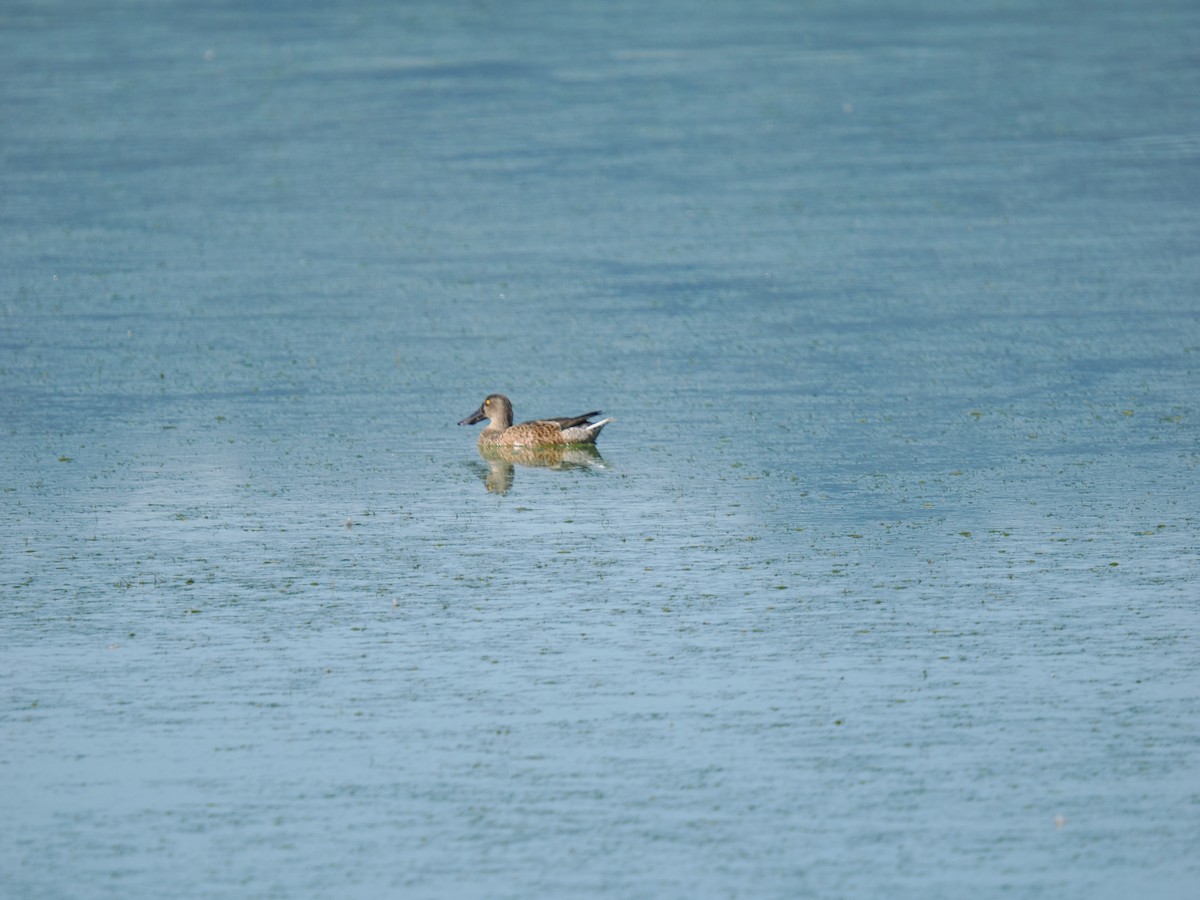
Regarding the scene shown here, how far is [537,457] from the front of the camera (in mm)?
13875

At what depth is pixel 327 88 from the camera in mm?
27938

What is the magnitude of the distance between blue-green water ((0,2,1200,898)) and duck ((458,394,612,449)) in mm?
238

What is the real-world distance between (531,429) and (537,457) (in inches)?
8.3

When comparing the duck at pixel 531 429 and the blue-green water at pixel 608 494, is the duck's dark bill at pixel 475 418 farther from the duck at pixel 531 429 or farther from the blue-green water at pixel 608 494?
the blue-green water at pixel 608 494

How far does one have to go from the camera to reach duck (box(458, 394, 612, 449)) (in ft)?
44.8

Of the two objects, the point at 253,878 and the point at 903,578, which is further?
the point at 903,578

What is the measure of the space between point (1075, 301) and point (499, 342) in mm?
4892

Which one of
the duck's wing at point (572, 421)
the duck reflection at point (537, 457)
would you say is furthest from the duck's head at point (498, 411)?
the duck's wing at point (572, 421)

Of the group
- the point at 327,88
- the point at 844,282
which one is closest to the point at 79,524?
the point at 844,282

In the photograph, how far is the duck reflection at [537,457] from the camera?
1341 cm

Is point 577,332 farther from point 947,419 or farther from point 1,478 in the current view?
point 1,478

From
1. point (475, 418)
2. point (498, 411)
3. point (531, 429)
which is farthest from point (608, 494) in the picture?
point (475, 418)

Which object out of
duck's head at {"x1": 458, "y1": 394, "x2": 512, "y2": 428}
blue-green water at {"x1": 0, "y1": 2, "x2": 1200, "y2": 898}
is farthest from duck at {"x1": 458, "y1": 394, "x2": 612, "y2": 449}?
blue-green water at {"x1": 0, "y1": 2, "x2": 1200, "y2": 898}

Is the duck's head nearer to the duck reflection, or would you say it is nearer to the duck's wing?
the duck reflection
